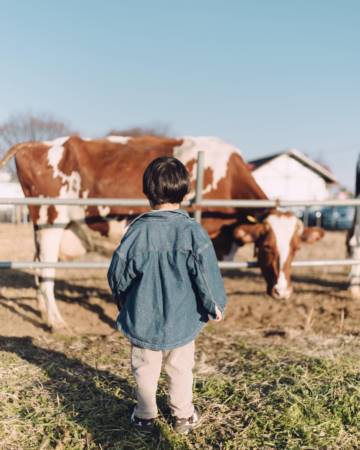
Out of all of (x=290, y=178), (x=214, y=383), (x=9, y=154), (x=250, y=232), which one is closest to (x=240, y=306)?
(x=250, y=232)

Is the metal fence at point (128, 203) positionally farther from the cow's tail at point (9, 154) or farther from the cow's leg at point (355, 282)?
the cow's leg at point (355, 282)

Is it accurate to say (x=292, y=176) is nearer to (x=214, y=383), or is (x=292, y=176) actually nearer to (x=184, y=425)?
(x=214, y=383)

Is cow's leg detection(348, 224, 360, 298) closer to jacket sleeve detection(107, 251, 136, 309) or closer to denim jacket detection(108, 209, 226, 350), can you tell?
denim jacket detection(108, 209, 226, 350)

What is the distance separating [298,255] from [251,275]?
9.79 feet

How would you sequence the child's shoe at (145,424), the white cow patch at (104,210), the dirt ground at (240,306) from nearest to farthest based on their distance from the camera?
the child's shoe at (145,424), the dirt ground at (240,306), the white cow patch at (104,210)

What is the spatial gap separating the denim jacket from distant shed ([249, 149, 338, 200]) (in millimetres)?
28863

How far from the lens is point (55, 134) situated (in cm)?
3145

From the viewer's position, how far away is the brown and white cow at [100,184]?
514 cm

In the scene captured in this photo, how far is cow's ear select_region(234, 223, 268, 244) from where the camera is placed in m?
4.74

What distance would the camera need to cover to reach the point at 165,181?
2260 millimetres

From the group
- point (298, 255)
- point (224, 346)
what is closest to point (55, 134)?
point (298, 255)

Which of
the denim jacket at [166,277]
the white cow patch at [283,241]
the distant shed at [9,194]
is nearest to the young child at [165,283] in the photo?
the denim jacket at [166,277]

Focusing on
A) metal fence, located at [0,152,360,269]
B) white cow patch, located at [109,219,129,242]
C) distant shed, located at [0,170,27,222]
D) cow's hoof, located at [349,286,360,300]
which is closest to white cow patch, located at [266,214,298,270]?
metal fence, located at [0,152,360,269]

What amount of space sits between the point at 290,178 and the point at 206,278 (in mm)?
29893
